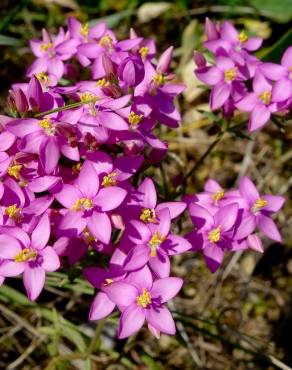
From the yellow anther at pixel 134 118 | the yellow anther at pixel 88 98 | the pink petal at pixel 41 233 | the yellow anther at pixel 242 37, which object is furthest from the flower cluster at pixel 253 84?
the pink petal at pixel 41 233

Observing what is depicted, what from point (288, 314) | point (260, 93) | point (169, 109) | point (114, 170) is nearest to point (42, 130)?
point (114, 170)

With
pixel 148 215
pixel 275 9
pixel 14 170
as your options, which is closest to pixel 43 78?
pixel 14 170

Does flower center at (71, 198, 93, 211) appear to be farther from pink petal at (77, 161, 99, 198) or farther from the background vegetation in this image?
the background vegetation

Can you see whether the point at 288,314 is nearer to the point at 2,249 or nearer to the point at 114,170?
the point at 114,170

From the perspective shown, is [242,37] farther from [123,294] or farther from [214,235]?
[123,294]

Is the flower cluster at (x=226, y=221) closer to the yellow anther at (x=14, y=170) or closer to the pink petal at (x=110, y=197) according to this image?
the pink petal at (x=110, y=197)

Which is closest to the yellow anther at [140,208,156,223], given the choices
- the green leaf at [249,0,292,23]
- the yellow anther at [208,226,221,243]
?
the yellow anther at [208,226,221,243]
